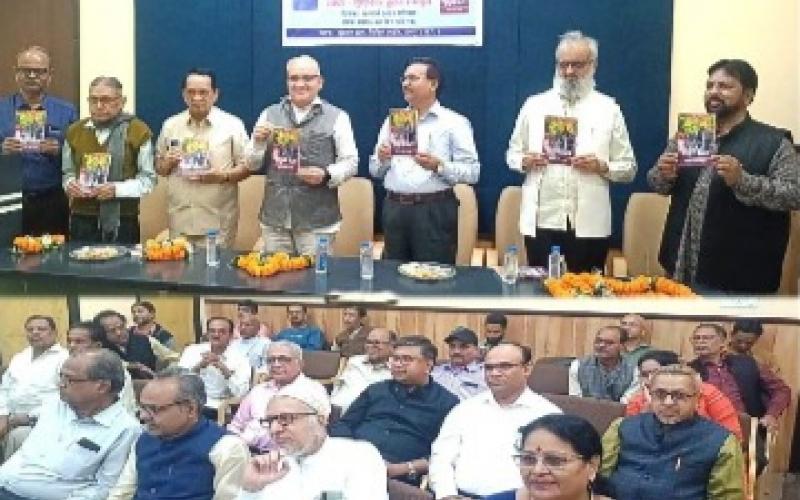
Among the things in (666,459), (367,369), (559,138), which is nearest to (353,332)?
(367,369)

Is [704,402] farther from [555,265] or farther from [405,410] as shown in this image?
[555,265]

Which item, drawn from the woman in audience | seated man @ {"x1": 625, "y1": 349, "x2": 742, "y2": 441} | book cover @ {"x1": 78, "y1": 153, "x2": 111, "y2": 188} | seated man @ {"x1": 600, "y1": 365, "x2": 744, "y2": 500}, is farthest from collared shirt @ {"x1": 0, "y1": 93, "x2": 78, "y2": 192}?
the woman in audience

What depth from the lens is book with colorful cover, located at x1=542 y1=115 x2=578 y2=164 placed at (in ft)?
12.2

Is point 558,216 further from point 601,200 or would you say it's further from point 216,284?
point 216,284

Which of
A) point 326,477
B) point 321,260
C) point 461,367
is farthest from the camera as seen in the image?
point 321,260

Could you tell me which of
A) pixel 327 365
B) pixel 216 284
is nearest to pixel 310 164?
pixel 216 284

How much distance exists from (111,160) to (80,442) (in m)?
1.61

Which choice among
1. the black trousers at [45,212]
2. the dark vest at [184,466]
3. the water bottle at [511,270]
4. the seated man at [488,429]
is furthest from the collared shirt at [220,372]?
the black trousers at [45,212]

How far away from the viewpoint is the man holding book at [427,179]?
418 cm

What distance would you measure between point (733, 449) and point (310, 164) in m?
2.11

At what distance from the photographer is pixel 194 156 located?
4172 mm

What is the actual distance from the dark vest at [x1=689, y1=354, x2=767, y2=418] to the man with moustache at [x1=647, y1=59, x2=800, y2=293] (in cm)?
49

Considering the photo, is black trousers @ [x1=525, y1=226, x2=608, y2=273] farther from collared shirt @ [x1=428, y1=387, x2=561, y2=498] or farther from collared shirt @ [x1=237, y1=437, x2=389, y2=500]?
collared shirt @ [x1=237, y1=437, x2=389, y2=500]

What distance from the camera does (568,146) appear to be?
376 centimetres
